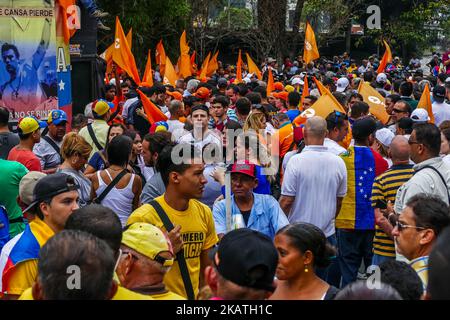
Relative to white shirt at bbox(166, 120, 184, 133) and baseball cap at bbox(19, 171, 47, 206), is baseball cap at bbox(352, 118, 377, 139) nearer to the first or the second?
white shirt at bbox(166, 120, 184, 133)

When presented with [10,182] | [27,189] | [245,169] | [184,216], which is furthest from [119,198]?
[184,216]

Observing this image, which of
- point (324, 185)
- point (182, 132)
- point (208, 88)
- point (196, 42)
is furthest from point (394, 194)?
point (196, 42)

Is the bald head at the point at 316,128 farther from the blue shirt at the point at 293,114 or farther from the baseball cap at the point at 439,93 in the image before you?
the baseball cap at the point at 439,93

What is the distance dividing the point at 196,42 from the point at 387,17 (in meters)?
11.1

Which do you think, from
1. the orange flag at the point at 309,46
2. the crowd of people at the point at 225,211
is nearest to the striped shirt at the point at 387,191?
the crowd of people at the point at 225,211

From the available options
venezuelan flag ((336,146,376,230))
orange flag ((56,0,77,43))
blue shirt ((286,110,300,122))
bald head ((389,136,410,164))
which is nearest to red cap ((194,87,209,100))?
blue shirt ((286,110,300,122))

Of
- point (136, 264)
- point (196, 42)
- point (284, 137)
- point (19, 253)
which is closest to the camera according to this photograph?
point (136, 264)

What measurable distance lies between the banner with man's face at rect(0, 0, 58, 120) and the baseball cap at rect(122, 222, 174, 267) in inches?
296

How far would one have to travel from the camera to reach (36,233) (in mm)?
4473

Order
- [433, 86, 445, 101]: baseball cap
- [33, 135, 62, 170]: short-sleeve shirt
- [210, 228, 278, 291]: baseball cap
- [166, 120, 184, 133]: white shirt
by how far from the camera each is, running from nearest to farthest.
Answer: [210, 228, 278, 291]: baseball cap
[33, 135, 62, 170]: short-sleeve shirt
[166, 120, 184, 133]: white shirt
[433, 86, 445, 101]: baseball cap

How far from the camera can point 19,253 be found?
4.32 metres

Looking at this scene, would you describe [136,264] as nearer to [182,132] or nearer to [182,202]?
[182,202]

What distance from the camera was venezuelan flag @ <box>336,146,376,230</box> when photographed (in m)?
7.40

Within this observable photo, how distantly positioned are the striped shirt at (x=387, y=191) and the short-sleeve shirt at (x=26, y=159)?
Answer: 322 cm
